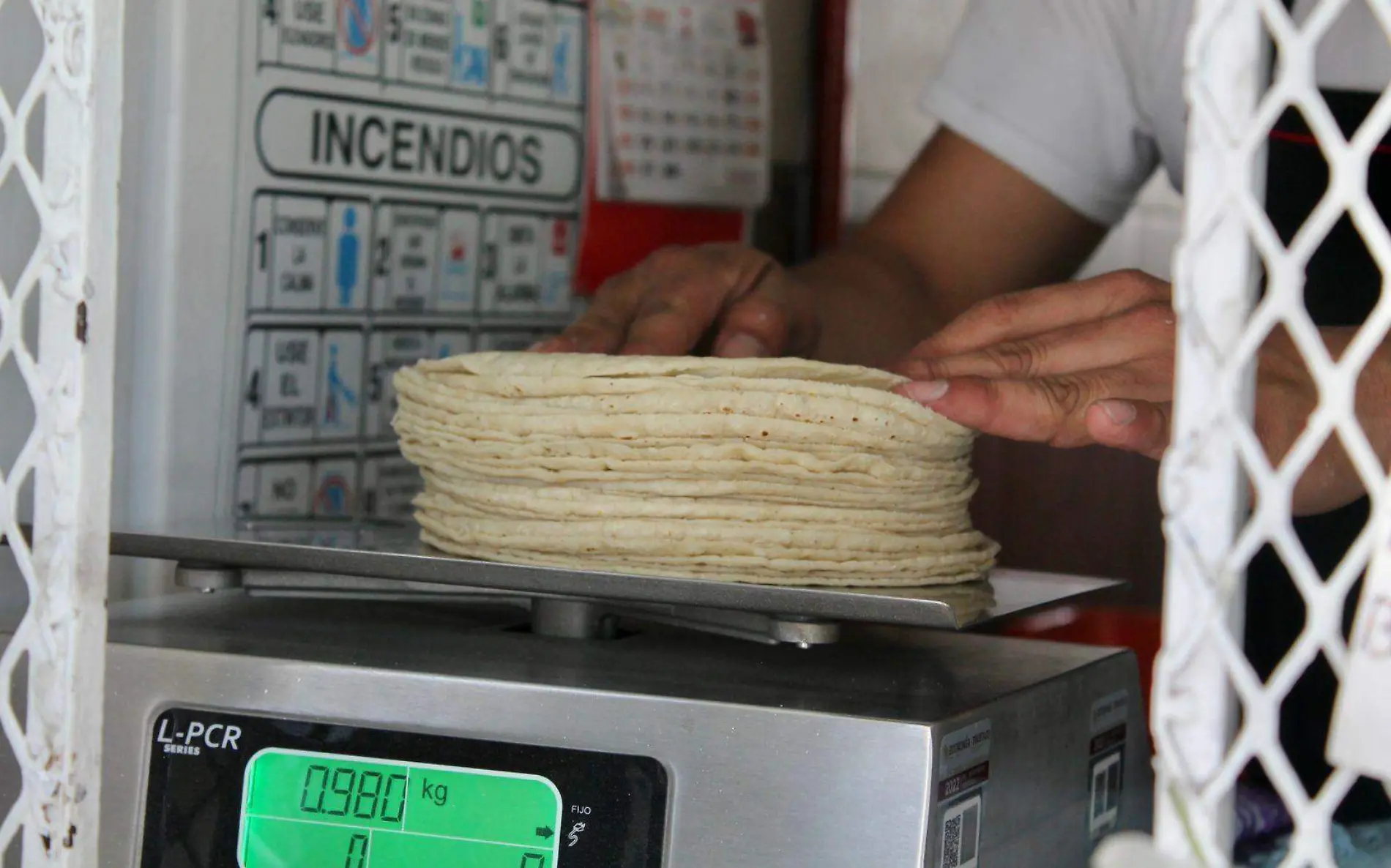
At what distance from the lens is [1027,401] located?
0.75 m

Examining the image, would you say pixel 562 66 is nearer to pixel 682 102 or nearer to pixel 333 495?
pixel 682 102

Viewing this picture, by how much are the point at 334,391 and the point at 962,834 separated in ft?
2.09

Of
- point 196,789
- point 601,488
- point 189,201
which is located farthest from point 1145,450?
point 189,201

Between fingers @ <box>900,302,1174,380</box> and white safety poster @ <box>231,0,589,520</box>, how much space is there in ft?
1.55

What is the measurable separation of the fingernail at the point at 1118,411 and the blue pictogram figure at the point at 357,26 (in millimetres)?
697

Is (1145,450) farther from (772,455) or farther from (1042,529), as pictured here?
(1042,529)

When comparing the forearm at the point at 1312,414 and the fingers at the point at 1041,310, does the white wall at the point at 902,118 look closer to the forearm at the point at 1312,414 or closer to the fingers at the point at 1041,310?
the fingers at the point at 1041,310

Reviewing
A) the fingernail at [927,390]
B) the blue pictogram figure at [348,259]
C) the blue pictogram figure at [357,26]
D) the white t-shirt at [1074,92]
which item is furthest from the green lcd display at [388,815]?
the white t-shirt at [1074,92]

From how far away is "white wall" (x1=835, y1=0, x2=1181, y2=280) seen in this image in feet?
5.68

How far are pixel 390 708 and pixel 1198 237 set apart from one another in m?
0.44

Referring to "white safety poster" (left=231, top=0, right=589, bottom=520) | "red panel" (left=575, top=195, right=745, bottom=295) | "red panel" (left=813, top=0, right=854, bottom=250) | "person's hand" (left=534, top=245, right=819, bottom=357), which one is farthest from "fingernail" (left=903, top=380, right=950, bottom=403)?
"red panel" (left=813, top=0, right=854, bottom=250)

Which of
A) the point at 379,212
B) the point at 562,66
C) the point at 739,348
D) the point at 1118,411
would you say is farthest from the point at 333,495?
the point at 1118,411

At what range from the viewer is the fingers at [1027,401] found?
29.4 inches

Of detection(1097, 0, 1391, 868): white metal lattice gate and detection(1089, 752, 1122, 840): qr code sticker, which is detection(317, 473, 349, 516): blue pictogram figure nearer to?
detection(1089, 752, 1122, 840): qr code sticker
